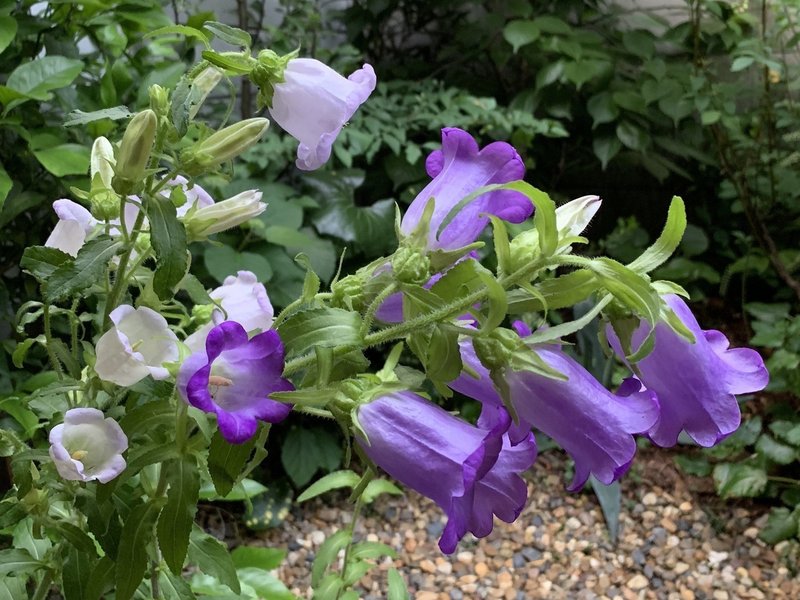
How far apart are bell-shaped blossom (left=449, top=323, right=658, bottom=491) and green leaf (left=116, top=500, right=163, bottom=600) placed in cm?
28

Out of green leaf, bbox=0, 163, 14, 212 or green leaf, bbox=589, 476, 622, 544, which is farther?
green leaf, bbox=589, 476, 622, 544

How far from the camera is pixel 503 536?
1.98m

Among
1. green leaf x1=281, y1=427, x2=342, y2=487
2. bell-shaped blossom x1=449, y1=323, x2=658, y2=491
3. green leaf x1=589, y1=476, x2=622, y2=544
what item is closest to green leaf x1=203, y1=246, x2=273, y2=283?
green leaf x1=281, y1=427, x2=342, y2=487

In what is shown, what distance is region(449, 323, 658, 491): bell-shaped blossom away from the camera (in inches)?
19.3

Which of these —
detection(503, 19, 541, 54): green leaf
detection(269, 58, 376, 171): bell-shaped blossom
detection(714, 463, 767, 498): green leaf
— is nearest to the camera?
detection(269, 58, 376, 171): bell-shaped blossom

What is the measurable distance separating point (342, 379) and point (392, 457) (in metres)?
0.07

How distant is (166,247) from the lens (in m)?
0.52

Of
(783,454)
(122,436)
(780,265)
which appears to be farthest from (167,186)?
(780,265)

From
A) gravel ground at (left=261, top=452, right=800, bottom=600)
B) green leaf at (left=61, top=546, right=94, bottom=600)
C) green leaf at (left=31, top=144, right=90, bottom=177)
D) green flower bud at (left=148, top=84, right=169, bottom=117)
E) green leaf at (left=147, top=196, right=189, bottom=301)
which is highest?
green flower bud at (left=148, top=84, right=169, bottom=117)

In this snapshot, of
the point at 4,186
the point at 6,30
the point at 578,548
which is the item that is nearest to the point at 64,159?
the point at 4,186

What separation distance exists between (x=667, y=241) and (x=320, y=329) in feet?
0.70

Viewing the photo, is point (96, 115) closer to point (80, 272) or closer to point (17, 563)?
point (80, 272)

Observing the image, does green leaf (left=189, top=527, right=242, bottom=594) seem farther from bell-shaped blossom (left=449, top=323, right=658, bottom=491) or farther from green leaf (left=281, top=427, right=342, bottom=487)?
green leaf (left=281, top=427, right=342, bottom=487)

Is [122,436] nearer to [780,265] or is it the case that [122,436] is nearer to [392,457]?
[392,457]
